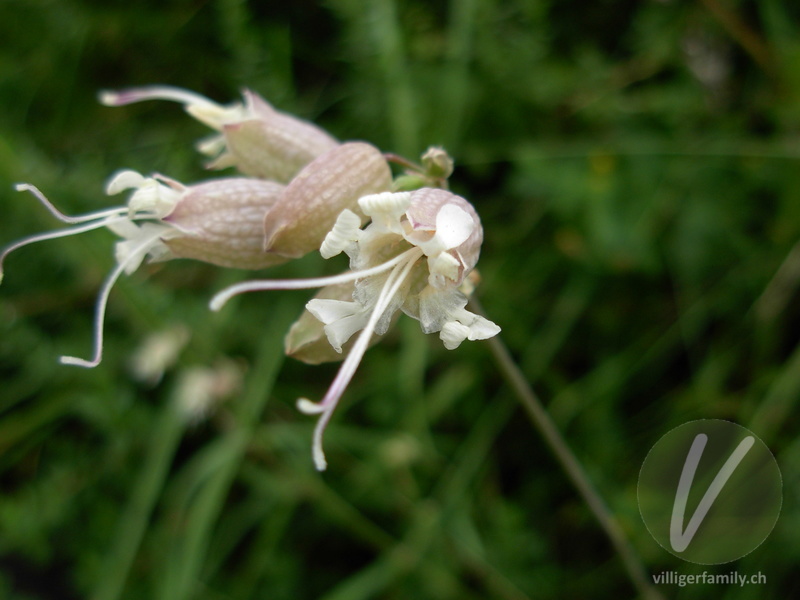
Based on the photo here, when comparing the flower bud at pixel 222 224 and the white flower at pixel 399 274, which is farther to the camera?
the flower bud at pixel 222 224

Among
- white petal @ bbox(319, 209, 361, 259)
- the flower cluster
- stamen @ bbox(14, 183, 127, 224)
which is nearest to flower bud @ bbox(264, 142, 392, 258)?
the flower cluster

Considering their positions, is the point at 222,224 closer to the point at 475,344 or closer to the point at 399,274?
the point at 399,274

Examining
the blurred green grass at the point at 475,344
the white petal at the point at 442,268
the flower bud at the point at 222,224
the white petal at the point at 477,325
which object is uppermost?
the white petal at the point at 442,268

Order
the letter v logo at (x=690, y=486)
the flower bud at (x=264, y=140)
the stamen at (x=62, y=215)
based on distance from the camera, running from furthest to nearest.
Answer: the letter v logo at (x=690, y=486), the flower bud at (x=264, y=140), the stamen at (x=62, y=215)

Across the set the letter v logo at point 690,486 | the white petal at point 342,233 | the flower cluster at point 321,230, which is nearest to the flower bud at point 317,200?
the flower cluster at point 321,230

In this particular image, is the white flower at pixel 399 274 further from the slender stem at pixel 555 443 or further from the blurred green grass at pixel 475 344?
the blurred green grass at pixel 475 344

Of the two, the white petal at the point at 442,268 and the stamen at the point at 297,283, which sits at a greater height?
the white petal at the point at 442,268

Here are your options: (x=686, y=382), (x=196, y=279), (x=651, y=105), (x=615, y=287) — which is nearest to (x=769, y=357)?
(x=686, y=382)

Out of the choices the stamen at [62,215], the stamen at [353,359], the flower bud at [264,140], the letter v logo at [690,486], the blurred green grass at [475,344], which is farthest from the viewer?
the blurred green grass at [475,344]

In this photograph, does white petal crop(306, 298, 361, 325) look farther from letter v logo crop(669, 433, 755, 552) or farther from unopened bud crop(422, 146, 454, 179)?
letter v logo crop(669, 433, 755, 552)
